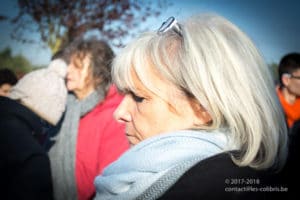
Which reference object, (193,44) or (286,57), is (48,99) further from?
(286,57)

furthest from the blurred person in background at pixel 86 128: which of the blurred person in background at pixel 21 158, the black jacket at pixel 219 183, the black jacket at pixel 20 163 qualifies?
the black jacket at pixel 219 183

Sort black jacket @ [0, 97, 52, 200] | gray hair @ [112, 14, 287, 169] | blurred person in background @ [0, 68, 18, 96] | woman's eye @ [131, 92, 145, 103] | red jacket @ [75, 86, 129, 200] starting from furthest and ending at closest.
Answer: blurred person in background @ [0, 68, 18, 96] → red jacket @ [75, 86, 129, 200] → black jacket @ [0, 97, 52, 200] → woman's eye @ [131, 92, 145, 103] → gray hair @ [112, 14, 287, 169]

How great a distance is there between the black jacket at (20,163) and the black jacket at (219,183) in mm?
785

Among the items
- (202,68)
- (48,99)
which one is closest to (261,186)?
(202,68)

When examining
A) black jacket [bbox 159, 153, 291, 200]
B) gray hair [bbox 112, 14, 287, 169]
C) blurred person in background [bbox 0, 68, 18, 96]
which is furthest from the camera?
blurred person in background [bbox 0, 68, 18, 96]

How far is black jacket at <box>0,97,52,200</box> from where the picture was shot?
1.37 m

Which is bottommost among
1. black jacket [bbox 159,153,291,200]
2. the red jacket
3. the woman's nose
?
the red jacket

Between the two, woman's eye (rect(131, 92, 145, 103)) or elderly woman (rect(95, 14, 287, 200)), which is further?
woman's eye (rect(131, 92, 145, 103))

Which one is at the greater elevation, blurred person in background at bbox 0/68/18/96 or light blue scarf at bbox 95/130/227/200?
light blue scarf at bbox 95/130/227/200

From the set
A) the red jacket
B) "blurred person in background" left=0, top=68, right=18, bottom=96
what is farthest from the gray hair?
"blurred person in background" left=0, top=68, right=18, bottom=96

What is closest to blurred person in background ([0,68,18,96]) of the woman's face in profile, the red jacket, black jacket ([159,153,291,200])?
the red jacket

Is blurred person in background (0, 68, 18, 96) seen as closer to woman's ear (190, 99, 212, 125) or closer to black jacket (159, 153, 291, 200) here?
woman's ear (190, 99, 212, 125)

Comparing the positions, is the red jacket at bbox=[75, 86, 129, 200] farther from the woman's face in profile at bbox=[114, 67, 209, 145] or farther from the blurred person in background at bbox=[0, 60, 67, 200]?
the woman's face in profile at bbox=[114, 67, 209, 145]

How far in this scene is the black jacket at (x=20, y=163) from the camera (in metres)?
1.37
